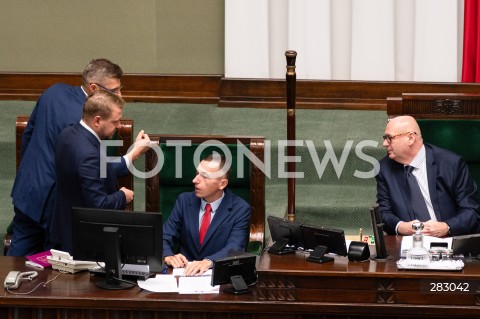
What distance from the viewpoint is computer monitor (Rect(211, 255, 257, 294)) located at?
4.74 meters

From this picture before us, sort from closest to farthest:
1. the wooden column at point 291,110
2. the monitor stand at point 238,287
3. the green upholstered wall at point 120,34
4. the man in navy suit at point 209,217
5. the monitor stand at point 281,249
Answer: the monitor stand at point 238,287 < the monitor stand at point 281,249 < the man in navy suit at point 209,217 < the wooden column at point 291,110 < the green upholstered wall at point 120,34

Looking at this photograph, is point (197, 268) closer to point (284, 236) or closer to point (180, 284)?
point (180, 284)

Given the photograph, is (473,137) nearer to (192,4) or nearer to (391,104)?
(391,104)

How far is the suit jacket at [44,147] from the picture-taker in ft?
18.1

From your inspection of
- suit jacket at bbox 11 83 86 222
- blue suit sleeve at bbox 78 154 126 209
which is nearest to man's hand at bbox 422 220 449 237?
blue suit sleeve at bbox 78 154 126 209

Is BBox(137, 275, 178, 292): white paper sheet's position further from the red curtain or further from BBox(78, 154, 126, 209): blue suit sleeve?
the red curtain

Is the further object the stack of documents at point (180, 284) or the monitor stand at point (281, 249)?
the monitor stand at point (281, 249)

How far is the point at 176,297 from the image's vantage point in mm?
4699

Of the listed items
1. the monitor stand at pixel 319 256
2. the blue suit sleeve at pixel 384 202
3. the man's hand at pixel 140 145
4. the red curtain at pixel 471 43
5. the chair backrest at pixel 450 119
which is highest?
the red curtain at pixel 471 43

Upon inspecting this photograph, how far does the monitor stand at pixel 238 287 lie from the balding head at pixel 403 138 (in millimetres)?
1218

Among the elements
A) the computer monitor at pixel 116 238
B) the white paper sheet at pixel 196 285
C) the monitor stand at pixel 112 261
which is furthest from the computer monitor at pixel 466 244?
the monitor stand at pixel 112 261

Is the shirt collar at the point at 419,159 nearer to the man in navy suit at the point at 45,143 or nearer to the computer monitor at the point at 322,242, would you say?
the computer monitor at the point at 322,242

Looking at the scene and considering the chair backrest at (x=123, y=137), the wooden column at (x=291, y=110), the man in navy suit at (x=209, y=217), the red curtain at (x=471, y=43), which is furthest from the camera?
the red curtain at (x=471, y=43)

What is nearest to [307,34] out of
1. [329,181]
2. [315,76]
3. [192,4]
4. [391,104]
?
[315,76]
